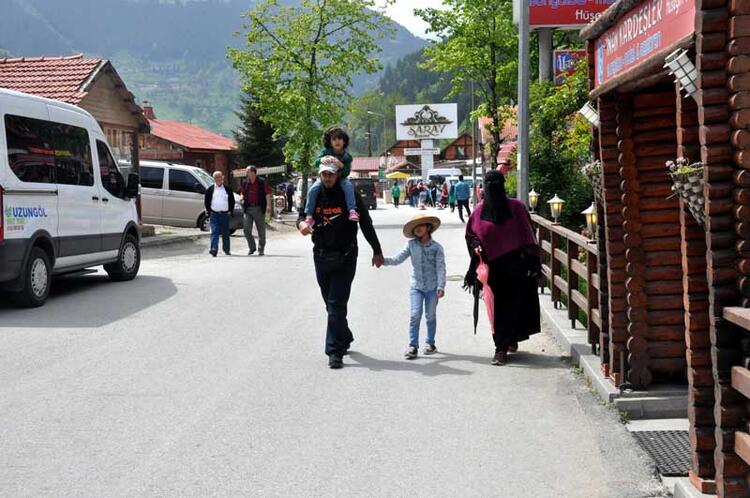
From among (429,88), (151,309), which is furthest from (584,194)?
(429,88)

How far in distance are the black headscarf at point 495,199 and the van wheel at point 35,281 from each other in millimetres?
5809

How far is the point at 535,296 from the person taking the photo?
8984 mm

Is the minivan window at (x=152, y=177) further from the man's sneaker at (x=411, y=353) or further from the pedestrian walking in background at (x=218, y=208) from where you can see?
the man's sneaker at (x=411, y=353)

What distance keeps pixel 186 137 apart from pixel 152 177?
105ft

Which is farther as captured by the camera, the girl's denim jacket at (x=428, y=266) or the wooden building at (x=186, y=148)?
the wooden building at (x=186, y=148)

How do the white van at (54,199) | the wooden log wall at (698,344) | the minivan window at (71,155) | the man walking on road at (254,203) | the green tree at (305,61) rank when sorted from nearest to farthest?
the wooden log wall at (698,344) < the white van at (54,199) < the minivan window at (71,155) < the man walking on road at (254,203) < the green tree at (305,61)

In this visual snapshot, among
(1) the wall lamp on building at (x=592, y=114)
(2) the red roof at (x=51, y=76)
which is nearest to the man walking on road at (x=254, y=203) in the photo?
(2) the red roof at (x=51, y=76)

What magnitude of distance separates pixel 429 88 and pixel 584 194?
17771cm

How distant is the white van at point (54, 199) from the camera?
11445 mm

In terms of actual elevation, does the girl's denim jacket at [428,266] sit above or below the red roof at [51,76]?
below

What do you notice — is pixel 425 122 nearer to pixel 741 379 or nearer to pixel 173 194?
pixel 173 194

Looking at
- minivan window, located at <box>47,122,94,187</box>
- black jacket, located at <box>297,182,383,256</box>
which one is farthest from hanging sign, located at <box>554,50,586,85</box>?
black jacket, located at <box>297,182,383,256</box>

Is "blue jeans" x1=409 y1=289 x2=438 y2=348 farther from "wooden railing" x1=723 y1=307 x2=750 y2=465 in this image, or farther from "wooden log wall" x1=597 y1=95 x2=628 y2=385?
"wooden railing" x1=723 y1=307 x2=750 y2=465

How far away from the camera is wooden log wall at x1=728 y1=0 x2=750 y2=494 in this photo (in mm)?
4164
